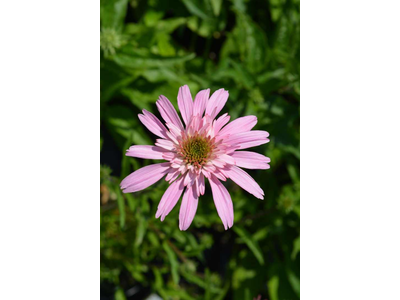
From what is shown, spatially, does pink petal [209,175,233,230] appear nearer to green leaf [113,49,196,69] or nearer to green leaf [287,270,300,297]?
green leaf [113,49,196,69]

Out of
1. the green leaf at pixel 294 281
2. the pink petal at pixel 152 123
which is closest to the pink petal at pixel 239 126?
the pink petal at pixel 152 123

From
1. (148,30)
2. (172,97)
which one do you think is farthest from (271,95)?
(148,30)

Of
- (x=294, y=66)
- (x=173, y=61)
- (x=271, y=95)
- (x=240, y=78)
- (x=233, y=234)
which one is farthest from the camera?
(x=233, y=234)

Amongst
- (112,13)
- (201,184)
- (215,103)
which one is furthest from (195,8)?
(201,184)

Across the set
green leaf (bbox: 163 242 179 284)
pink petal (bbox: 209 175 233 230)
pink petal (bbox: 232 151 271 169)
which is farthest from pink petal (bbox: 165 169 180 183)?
green leaf (bbox: 163 242 179 284)

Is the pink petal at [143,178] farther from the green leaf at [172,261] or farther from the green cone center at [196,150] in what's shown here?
the green leaf at [172,261]

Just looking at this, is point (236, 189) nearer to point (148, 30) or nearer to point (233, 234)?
point (233, 234)
